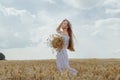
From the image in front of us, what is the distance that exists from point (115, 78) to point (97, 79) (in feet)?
2.09

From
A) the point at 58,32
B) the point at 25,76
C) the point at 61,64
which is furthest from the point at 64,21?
the point at 25,76

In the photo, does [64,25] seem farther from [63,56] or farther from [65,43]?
[63,56]

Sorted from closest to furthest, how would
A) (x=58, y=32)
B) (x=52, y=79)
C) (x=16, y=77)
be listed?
(x=52, y=79) < (x=16, y=77) < (x=58, y=32)

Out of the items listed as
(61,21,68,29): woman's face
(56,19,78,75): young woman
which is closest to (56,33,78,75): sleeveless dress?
(56,19,78,75): young woman

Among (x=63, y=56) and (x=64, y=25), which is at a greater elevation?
(x=64, y=25)

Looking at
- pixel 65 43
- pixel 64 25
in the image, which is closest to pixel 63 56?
pixel 65 43

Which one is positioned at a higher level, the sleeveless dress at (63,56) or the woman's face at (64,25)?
the woman's face at (64,25)

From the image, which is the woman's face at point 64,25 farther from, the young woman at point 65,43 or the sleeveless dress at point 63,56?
the sleeveless dress at point 63,56

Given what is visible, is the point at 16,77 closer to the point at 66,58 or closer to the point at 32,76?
the point at 32,76

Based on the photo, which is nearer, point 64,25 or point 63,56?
point 64,25

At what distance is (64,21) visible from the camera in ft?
41.6

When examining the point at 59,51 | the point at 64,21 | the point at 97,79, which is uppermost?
the point at 64,21

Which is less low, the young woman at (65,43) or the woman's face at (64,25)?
the woman's face at (64,25)

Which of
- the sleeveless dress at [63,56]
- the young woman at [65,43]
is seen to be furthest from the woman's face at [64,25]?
the sleeveless dress at [63,56]
